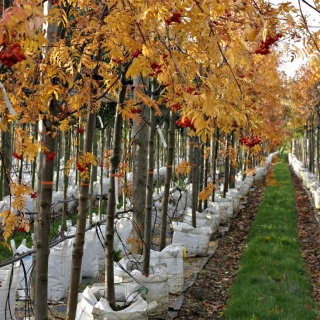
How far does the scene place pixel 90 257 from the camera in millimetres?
8109

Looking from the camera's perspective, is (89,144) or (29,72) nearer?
(29,72)

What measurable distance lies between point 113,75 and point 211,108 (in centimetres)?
198

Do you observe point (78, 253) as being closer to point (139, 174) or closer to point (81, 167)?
point (81, 167)

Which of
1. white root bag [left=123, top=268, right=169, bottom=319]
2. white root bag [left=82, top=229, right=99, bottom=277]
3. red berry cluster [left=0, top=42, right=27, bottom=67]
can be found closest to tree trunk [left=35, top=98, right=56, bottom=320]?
red berry cluster [left=0, top=42, right=27, bottom=67]

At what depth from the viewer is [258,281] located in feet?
25.4

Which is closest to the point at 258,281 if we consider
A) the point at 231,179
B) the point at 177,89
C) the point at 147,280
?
the point at 147,280

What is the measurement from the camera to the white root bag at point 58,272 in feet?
22.9

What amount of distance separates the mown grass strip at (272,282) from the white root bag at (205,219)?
36.9 inches

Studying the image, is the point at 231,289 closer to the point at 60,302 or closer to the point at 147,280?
the point at 147,280

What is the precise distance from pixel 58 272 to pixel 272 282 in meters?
3.18

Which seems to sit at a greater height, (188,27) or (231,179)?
(188,27)

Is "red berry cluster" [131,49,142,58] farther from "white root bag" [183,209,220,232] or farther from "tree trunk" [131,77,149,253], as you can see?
"white root bag" [183,209,220,232]

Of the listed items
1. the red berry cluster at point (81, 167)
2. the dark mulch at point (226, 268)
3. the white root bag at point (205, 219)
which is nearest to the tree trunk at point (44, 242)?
the red berry cluster at point (81, 167)

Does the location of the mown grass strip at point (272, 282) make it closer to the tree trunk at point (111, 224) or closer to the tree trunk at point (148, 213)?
the tree trunk at point (148, 213)
